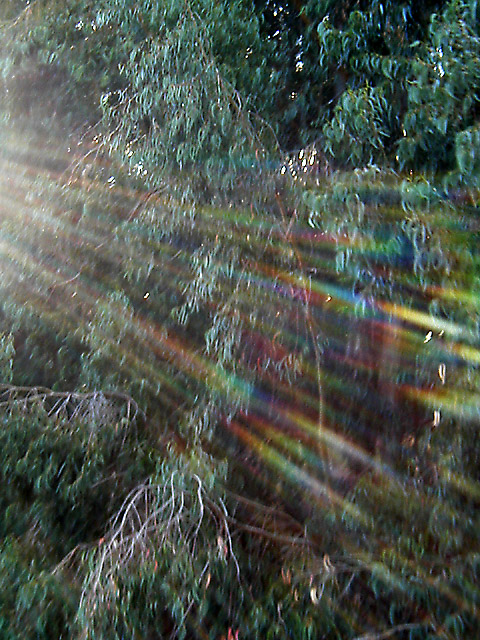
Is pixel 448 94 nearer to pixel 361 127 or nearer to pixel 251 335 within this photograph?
pixel 361 127

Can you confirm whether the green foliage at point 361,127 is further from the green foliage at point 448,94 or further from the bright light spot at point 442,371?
the bright light spot at point 442,371

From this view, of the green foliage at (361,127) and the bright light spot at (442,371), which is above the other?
the green foliage at (361,127)

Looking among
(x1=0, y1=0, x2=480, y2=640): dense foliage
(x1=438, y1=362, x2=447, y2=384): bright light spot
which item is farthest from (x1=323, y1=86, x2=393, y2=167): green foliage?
(x1=438, y1=362, x2=447, y2=384): bright light spot

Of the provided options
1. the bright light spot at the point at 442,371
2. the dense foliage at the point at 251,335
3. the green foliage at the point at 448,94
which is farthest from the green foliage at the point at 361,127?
the bright light spot at the point at 442,371

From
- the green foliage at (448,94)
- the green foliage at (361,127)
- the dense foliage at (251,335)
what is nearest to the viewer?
the green foliage at (448,94)

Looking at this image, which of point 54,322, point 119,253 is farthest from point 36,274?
point 119,253

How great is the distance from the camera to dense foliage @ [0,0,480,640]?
99.8 inches

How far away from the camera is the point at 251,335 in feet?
10.3

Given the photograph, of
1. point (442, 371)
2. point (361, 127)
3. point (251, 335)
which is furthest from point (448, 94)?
point (251, 335)

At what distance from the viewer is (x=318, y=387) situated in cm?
315

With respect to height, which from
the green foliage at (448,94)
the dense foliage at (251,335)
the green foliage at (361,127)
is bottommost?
the dense foliage at (251,335)

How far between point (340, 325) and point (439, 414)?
67 centimetres

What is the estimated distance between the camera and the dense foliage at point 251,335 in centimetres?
254

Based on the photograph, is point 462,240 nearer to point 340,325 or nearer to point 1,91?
point 340,325
